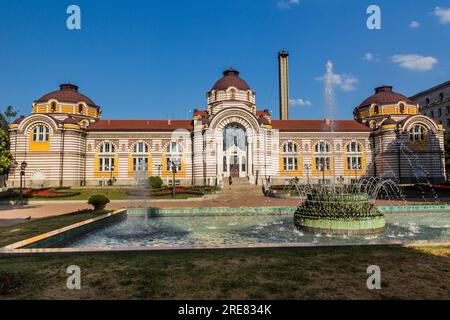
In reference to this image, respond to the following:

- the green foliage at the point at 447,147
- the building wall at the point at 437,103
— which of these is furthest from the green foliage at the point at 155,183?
the building wall at the point at 437,103

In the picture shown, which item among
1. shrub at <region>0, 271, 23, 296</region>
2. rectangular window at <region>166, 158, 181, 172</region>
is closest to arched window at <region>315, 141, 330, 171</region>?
rectangular window at <region>166, 158, 181, 172</region>

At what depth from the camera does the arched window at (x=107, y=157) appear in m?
46.1

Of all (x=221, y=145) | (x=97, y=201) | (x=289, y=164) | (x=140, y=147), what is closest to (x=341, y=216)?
(x=97, y=201)

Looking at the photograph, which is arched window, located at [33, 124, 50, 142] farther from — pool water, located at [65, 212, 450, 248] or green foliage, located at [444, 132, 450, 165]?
green foliage, located at [444, 132, 450, 165]

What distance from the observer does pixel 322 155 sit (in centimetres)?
4900

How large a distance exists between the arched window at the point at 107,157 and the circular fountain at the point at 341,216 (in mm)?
39971

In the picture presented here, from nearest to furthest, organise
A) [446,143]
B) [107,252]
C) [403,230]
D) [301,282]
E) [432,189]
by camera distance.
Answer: [301,282] < [107,252] < [403,230] < [432,189] < [446,143]

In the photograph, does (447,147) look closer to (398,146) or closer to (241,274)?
(398,146)

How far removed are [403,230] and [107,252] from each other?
43.5ft

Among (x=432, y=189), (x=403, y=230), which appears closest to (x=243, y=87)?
(x=432, y=189)

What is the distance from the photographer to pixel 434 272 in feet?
20.8

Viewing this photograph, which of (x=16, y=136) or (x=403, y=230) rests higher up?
(x=16, y=136)
